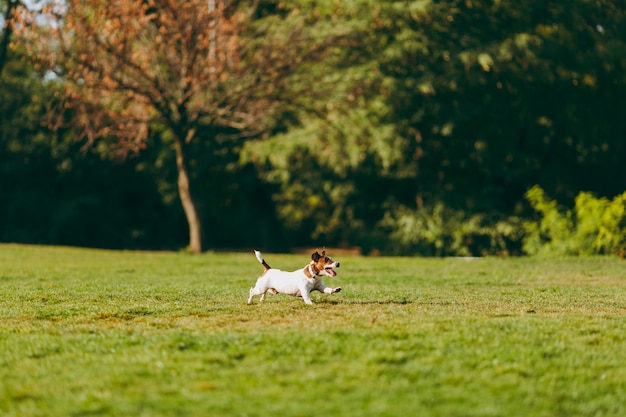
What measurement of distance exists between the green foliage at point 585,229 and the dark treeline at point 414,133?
17.6 ft

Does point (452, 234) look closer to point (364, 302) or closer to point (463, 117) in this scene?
point (463, 117)

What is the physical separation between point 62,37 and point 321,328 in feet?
78.5

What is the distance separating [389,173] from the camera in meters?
37.4

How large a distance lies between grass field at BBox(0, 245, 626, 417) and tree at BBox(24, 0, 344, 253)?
654 inches

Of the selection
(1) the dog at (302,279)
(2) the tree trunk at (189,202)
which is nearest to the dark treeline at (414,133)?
(2) the tree trunk at (189,202)

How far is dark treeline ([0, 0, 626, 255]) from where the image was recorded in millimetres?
34062

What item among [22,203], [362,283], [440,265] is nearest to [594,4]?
[440,265]

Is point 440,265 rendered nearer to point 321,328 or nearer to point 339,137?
point 339,137

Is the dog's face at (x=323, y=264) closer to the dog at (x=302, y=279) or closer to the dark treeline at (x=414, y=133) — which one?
the dog at (x=302, y=279)

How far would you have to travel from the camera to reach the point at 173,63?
31969mm

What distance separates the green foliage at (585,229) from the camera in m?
27.0

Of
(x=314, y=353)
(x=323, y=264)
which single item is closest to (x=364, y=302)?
(x=323, y=264)

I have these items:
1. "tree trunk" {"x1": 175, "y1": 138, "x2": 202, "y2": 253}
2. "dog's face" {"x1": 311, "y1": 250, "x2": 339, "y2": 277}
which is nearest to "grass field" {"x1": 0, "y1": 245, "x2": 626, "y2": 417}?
"dog's face" {"x1": 311, "y1": 250, "x2": 339, "y2": 277}

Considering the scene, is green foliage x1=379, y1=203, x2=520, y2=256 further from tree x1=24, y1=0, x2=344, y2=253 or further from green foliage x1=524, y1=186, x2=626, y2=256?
tree x1=24, y1=0, x2=344, y2=253
